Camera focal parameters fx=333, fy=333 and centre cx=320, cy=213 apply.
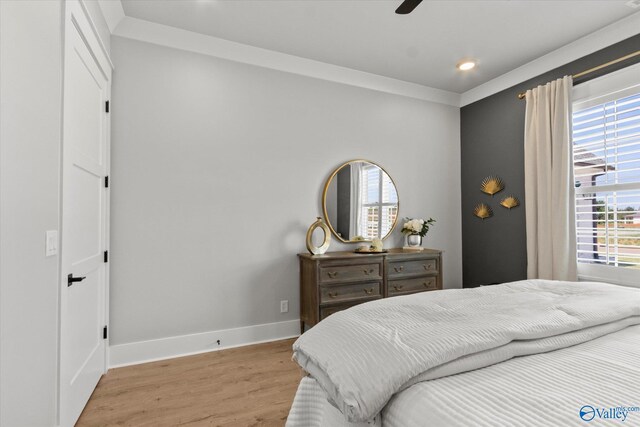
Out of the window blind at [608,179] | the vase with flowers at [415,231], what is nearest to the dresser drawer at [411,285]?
the vase with flowers at [415,231]

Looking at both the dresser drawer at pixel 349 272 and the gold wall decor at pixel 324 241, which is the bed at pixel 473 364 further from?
the gold wall decor at pixel 324 241

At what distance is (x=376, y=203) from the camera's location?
3.73m

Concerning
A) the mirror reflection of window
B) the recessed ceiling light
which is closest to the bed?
the mirror reflection of window

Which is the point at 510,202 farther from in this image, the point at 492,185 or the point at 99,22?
the point at 99,22

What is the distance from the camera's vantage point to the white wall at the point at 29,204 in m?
1.13

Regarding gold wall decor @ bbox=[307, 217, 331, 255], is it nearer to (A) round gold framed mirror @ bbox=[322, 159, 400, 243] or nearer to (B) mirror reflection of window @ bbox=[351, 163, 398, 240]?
(A) round gold framed mirror @ bbox=[322, 159, 400, 243]

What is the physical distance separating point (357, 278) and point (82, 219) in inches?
86.6

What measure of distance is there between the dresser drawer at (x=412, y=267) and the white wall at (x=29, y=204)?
2.67 meters

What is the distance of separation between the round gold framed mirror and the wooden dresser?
0.38 meters

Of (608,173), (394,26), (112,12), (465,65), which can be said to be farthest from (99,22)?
(608,173)

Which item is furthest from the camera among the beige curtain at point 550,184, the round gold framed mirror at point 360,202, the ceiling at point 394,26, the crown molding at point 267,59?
the round gold framed mirror at point 360,202

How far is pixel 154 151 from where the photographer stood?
9.12 feet

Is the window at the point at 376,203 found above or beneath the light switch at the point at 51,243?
above

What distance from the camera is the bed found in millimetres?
773
